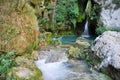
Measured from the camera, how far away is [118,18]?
1457cm

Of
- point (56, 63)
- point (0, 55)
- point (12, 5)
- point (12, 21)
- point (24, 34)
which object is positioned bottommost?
point (56, 63)

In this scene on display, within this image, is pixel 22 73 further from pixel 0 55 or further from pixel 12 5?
pixel 12 5

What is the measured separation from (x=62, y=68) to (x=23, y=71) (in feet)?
6.30

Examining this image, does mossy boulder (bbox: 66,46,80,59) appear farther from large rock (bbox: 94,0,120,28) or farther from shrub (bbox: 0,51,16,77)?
large rock (bbox: 94,0,120,28)

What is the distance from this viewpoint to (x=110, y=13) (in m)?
14.9

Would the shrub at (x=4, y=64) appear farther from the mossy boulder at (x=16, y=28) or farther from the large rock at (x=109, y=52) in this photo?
the large rock at (x=109, y=52)

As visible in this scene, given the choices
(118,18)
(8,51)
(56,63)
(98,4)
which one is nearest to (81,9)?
(98,4)

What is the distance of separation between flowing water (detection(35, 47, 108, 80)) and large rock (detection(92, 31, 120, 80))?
0.39 metres

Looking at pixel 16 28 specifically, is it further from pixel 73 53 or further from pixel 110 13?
pixel 110 13

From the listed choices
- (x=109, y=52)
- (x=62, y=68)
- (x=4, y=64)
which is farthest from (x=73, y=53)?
(x=4, y=64)

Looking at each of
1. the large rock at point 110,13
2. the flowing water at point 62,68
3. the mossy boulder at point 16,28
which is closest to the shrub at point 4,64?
the mossy boulder at point 16,28

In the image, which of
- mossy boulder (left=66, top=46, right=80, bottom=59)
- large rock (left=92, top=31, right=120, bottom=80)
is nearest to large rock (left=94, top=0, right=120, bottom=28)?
large rock (left=92, top=31, right=120, bottom=80)

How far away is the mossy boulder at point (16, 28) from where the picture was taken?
7312mm

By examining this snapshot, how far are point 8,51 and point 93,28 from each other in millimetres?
9979
